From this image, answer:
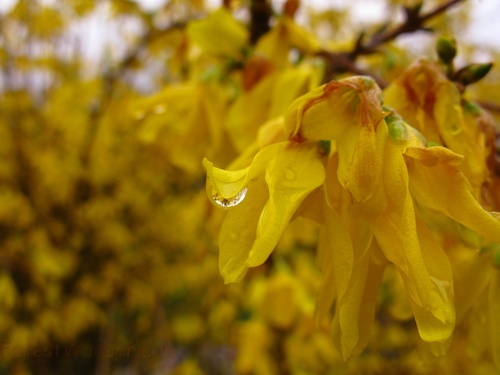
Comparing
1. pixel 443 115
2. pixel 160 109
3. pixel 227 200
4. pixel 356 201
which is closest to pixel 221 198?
pixel 227 200

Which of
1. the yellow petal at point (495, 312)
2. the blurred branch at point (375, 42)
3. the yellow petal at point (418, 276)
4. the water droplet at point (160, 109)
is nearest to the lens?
the yellow petal at point (418, 276)

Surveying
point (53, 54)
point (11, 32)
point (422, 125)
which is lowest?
point (53, 54)

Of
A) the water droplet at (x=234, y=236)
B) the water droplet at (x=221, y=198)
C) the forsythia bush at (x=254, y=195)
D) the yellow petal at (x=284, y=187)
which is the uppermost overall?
the water droplet at (x=221, y=198)

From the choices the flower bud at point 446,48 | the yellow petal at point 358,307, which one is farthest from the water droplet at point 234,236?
the flower bud at point 446,48

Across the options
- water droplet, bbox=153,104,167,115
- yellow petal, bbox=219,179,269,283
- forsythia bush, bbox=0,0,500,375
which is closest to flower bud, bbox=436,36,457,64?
forsythia bush, bbox=0,0,500,375

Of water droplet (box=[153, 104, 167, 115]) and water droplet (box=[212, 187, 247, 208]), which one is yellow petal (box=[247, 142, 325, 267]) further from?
water droplet (box=[153, 104, 167, 115])

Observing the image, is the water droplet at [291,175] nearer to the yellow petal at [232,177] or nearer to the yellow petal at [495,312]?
the yellow petal at [232,177]

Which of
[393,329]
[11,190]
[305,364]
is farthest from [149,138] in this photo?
[393,329]

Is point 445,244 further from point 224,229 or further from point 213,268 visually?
point 213,268

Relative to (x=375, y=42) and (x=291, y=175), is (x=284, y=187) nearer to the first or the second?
(x=291, y=175)
